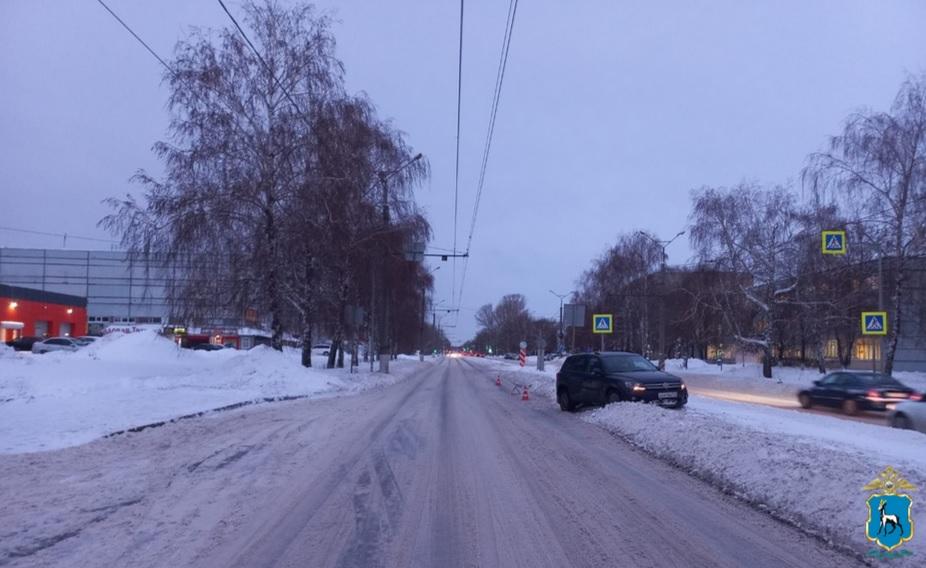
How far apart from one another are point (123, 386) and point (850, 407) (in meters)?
21.3

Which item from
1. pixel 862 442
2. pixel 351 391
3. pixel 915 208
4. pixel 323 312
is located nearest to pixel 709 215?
pixel 915 208

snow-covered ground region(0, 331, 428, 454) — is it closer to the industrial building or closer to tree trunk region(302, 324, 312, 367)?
tree trunk region(302, 324, 312, 367)

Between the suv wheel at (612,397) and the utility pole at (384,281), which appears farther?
the utility pole at (384,281)

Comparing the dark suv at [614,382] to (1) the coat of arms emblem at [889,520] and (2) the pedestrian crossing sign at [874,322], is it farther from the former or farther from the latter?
(2) the pedestrian crossing sign at [874,322]

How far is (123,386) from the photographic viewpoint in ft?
69.1

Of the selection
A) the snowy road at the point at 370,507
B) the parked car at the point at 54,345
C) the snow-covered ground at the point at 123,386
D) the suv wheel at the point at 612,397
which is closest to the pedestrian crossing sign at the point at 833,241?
the suv wheel at the point at 612,397

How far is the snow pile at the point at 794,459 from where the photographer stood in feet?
24.2

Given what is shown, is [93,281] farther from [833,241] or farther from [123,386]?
[833,241]

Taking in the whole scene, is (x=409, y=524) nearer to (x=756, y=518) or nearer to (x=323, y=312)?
(x=756, y=518)

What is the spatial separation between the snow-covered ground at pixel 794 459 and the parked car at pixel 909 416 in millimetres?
393

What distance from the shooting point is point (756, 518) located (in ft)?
25.6

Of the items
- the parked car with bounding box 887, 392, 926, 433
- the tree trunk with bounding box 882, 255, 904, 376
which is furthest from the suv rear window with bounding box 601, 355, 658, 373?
the tree trunk with bounding box 882, 255, 904, 376

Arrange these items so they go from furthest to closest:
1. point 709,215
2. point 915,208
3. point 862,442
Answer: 1. point 709,215
2. point 915,208
3. point 862,442

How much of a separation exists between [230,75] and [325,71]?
12.4ft
